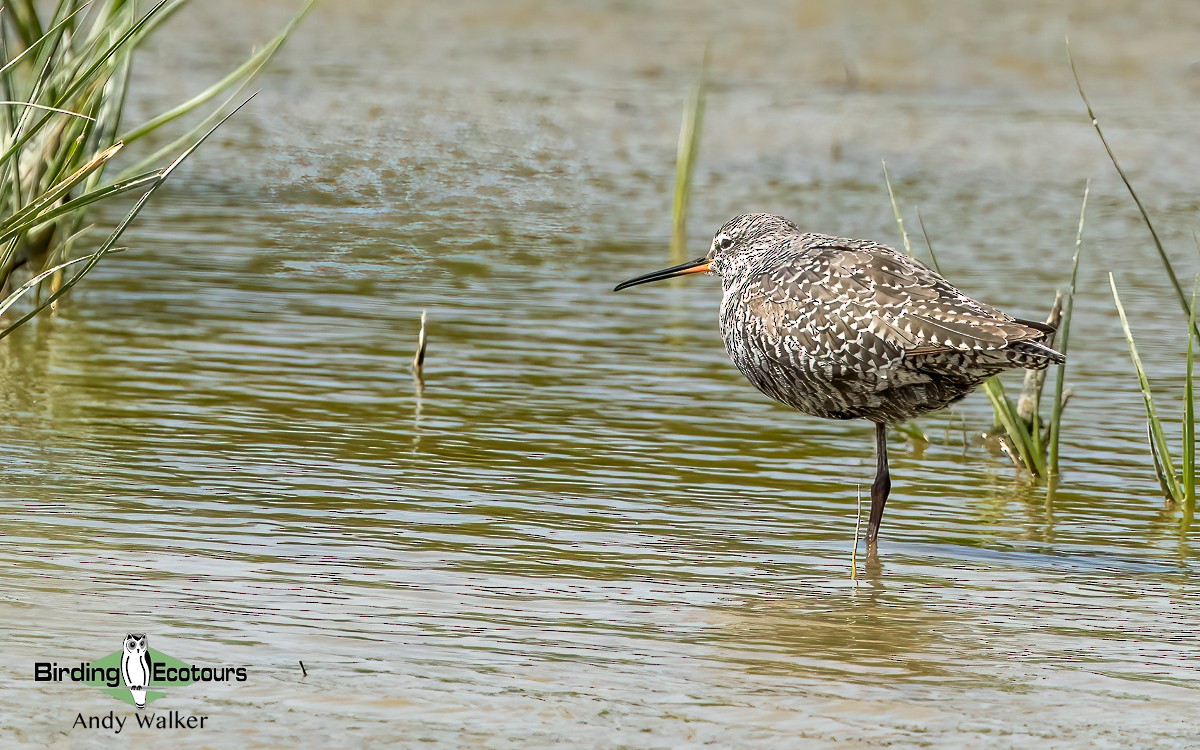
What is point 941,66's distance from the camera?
20.7 meters

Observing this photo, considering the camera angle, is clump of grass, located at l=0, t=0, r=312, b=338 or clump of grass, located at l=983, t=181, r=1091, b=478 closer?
clump of grass, located at l=0, t=0, r=312, b=338

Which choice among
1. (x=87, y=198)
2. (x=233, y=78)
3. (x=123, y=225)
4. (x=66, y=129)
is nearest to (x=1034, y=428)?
(x=233, y=78)

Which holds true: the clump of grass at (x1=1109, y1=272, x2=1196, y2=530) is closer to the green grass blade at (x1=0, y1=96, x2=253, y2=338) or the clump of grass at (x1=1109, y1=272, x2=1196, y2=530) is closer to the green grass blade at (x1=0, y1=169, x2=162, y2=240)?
the green grass blade at (x1=0, y1=96, x2=253, y2=338)

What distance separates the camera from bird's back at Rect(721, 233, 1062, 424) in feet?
21.4

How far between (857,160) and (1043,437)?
8749 mm

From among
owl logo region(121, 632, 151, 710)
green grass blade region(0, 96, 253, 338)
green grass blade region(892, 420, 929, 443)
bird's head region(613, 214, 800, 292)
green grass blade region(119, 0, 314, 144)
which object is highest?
green grass blade region(119, 0, 314, 144)

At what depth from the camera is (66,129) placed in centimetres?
855

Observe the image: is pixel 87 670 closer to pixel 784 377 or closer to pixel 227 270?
pixel 784 377

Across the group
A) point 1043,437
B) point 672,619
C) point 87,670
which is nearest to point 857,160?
point 1043,437

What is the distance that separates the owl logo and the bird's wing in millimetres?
2956

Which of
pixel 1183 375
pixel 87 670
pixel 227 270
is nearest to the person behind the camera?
pixel 87 670

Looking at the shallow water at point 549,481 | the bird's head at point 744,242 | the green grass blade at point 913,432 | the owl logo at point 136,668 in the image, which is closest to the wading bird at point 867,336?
the bird's head at point 744,242

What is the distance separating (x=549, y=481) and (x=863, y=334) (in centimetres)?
146

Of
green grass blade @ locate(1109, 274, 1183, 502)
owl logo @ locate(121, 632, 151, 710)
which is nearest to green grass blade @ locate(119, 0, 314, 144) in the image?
owl logo @ locate(121, 632, 151, 710)
